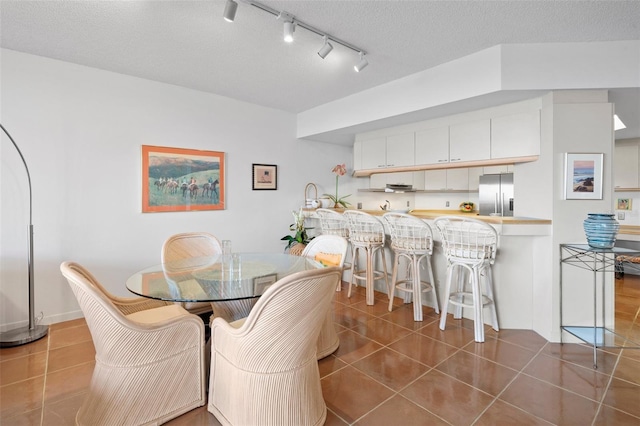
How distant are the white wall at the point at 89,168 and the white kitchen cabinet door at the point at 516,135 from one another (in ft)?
10.3

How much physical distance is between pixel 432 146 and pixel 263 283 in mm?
2918

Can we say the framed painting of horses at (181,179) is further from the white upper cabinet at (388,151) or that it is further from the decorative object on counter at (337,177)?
the white upper cabinet at (388,151)

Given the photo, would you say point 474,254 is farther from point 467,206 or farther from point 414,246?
point 467,206

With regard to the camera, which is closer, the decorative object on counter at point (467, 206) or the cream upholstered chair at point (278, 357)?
the cream upholstered chair at point (278, 357)

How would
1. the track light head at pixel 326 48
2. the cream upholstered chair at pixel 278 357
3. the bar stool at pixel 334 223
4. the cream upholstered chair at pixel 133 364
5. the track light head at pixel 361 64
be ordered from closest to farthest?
the cream upholstered chair at pixel 278 357
the cream upholstered chair at pixel 133 364
the track light head at pixel 326 48
the track light head at pixel 361 64
the bar stool at pixel 334 223

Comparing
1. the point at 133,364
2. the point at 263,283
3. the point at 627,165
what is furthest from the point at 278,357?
the point at 627,165

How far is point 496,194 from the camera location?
15.3ft

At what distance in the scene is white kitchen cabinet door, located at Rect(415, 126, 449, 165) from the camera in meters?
3.76

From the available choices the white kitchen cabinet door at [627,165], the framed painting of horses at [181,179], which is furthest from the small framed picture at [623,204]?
the framed painting of horses at [181,179]

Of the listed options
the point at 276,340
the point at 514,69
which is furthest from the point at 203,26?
the point at 514,69

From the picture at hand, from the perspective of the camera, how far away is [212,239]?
301cm

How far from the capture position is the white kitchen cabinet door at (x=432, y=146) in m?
3.76

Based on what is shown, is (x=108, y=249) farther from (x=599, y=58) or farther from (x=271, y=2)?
(x=599, y=58)

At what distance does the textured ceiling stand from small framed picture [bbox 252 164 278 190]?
1428mm
